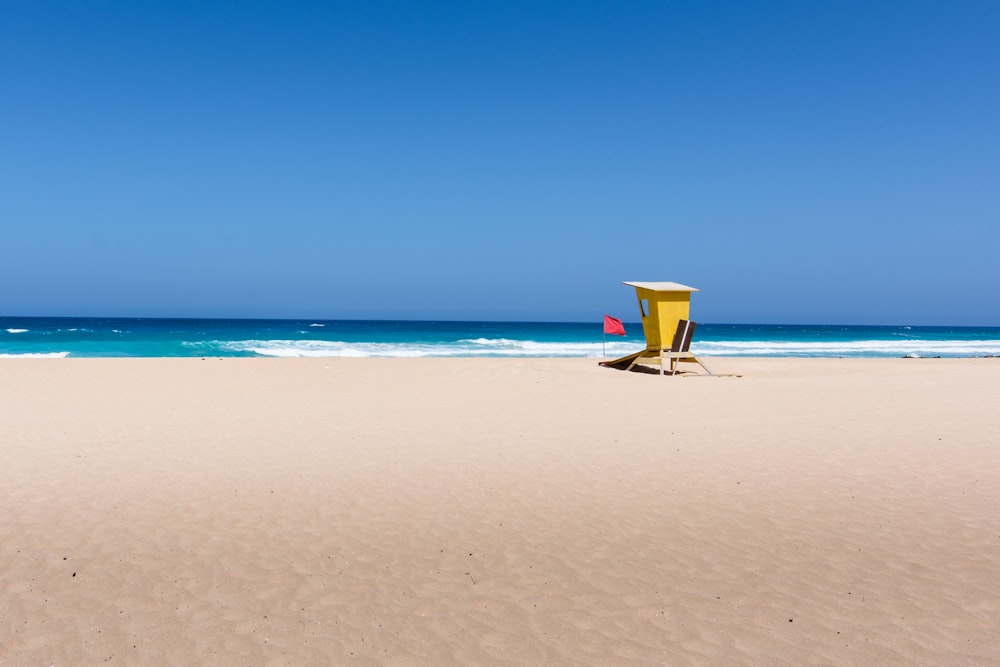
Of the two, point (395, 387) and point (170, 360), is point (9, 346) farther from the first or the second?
point (395, 387)

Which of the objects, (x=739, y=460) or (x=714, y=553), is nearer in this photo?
(x=714, y=553)

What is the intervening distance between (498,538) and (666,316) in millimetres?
13300

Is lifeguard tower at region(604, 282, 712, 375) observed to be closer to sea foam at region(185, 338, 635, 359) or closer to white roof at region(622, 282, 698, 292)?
white roof at region(622, 282, 698, 292)

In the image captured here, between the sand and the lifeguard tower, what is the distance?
658 cm

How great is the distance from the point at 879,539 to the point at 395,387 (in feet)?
35.7

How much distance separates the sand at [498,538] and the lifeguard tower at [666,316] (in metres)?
6.58

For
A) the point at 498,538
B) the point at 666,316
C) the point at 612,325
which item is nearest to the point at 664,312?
the point at 666,316

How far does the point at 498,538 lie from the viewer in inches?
193

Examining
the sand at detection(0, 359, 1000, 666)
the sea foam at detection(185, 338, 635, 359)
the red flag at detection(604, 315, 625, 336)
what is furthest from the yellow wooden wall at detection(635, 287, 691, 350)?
the sea foam at detection(185, 338, 635, 359)

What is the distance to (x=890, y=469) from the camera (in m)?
6.95

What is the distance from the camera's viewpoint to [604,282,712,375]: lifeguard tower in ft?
56.0

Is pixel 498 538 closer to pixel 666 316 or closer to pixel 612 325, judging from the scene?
pixel 666 316

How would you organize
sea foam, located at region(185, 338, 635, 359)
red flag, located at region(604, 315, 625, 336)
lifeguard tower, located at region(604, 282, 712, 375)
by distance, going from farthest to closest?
sea foam, located at region(185, 338, 635, 359) → red flag, located at region(604, 315, 625, 336) → lifeguard tower, located at region(604, 282, 712, 375)

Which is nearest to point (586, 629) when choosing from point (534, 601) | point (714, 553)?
point (534, 601)
